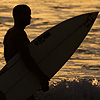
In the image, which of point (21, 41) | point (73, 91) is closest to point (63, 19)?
point (73, 91)

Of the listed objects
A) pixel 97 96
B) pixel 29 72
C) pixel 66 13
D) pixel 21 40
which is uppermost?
pixel 21 40

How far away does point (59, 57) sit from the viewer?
10414 mm

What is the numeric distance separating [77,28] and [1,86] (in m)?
Result: 1.85

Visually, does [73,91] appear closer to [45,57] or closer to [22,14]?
[45,57]

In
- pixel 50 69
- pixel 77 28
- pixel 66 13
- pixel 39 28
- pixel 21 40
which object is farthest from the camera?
pixel 66 13

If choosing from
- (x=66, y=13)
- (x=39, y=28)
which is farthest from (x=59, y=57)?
(x=66, y=13)

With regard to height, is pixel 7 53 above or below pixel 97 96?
above

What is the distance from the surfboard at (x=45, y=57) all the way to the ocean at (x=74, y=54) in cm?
47

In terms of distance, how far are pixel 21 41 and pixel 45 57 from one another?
1.02 metres

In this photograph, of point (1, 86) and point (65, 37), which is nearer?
point (1, 86)

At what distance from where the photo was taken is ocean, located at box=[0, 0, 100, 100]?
10438mm

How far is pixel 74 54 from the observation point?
14672mm

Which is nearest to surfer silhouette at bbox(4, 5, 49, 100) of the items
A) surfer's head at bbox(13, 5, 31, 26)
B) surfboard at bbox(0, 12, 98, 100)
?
surfer's head at bbox(13, 5, 31, 26)

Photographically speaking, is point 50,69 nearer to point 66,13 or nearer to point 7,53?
point 7,53
